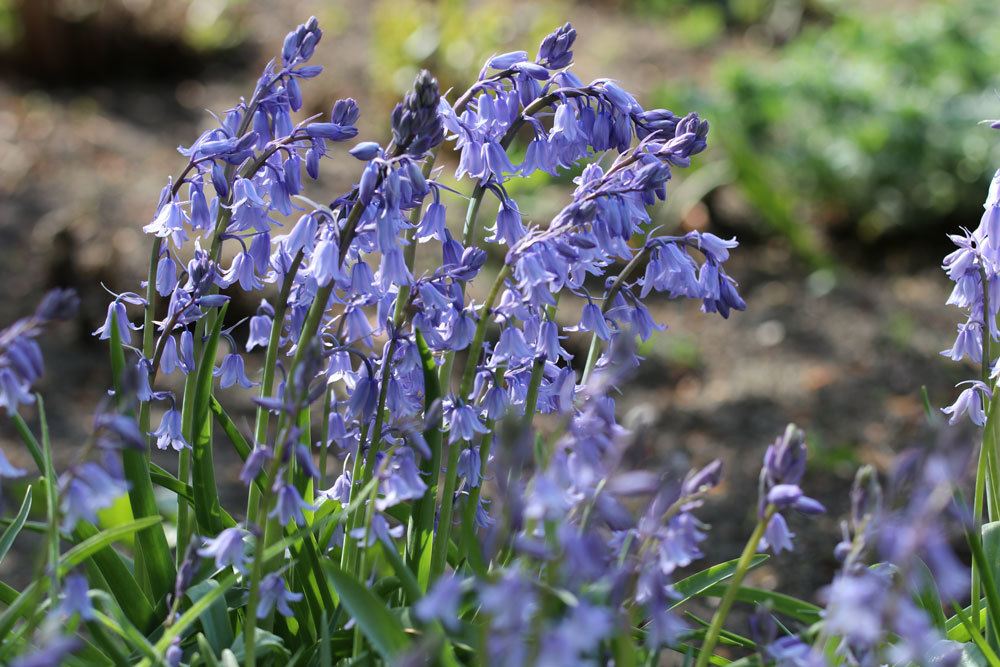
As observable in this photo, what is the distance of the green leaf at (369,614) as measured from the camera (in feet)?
5.75

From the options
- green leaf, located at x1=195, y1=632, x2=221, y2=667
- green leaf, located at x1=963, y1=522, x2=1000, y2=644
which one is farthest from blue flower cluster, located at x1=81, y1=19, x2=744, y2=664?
green leaf, located at x1=963, y1=522, x2=1000, y2=644

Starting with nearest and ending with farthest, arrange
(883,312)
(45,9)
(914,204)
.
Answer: (883,312) < (914,204) < (45,9)

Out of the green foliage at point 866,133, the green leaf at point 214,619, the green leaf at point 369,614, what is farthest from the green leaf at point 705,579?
the green foliage at point 866,133

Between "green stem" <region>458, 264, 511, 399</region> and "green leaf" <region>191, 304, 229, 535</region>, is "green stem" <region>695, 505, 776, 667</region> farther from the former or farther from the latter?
"green leaf" <region>191, 304, 229, 535</region>

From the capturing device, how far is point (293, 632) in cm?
220

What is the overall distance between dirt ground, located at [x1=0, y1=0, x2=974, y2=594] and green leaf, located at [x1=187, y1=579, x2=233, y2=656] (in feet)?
5.70

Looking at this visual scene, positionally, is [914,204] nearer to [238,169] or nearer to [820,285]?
[820,285]

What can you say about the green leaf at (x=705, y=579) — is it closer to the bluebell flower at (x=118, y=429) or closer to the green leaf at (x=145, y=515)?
the green leaf at (x=145, y=515)

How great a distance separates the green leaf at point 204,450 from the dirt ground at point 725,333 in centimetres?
167

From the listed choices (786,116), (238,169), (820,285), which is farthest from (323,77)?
(238,169)

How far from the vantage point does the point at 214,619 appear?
2090 millimetres

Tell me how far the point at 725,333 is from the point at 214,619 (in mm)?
4009

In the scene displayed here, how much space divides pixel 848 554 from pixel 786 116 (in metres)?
5.52

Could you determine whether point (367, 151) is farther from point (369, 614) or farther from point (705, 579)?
point (705, 579)
